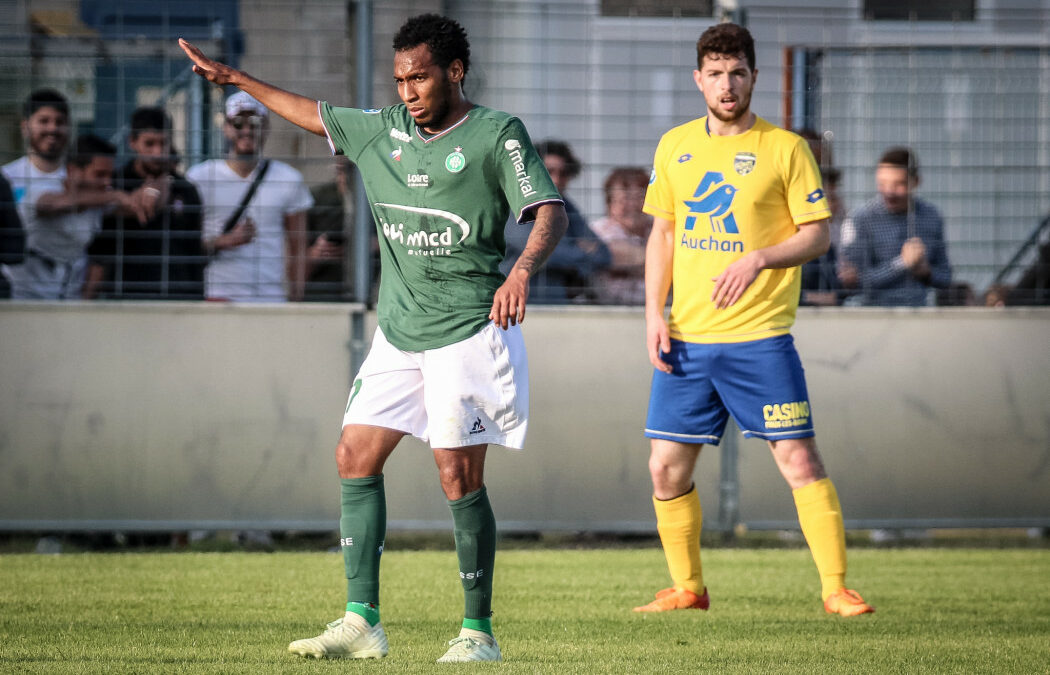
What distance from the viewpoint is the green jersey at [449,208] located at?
4.52 m

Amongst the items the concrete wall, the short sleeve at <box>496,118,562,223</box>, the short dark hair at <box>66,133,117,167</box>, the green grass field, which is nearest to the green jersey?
the short sleeve at <box>496,118,562,223</box>

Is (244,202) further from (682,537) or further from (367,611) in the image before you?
(367,611)

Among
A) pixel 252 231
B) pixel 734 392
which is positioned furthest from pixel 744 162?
pixel 252 231

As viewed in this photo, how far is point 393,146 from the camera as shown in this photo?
15.3 ft

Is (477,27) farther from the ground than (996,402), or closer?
farther from the ground

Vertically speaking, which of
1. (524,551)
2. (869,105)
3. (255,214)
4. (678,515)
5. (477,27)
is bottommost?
(524,551)

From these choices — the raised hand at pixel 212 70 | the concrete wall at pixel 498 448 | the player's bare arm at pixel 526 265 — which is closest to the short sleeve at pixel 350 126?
the raised hand at pixel 212 70

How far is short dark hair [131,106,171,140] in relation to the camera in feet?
26.8

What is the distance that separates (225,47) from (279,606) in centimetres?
407

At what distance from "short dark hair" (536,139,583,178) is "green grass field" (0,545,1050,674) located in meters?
2.27

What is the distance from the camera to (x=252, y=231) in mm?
8203

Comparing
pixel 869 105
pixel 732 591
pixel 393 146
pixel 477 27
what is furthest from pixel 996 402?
pixel 393 146

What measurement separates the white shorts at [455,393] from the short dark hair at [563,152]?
13.0 ft

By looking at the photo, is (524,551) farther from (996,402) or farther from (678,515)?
(996,402)
